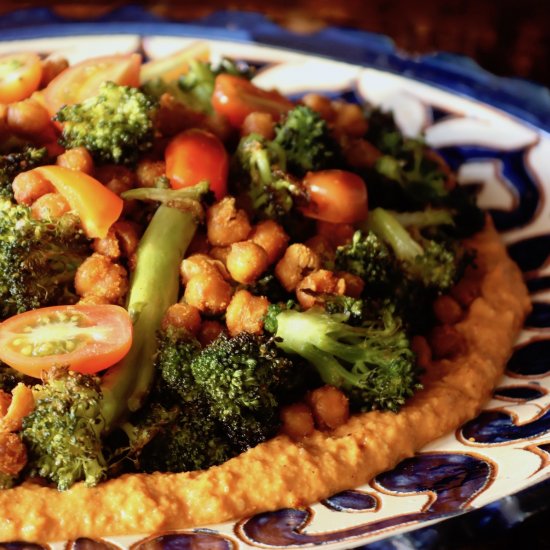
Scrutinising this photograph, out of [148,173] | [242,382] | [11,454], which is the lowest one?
[11,454]

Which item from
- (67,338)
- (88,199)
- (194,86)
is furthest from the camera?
(194,86)

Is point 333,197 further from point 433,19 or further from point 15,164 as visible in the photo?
point 433,19

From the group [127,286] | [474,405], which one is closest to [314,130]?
[127,286]

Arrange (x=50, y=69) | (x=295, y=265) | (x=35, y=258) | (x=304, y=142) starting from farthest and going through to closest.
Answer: (x=50, y=69), (x=304, y=142), (x=295, y=265), (x=35, y=258)

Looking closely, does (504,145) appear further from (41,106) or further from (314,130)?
(41,106)

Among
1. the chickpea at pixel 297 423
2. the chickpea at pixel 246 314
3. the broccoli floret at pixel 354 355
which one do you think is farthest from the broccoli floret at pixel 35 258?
the chickpea at pixel 297 423

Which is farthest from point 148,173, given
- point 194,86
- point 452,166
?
point 452,166
